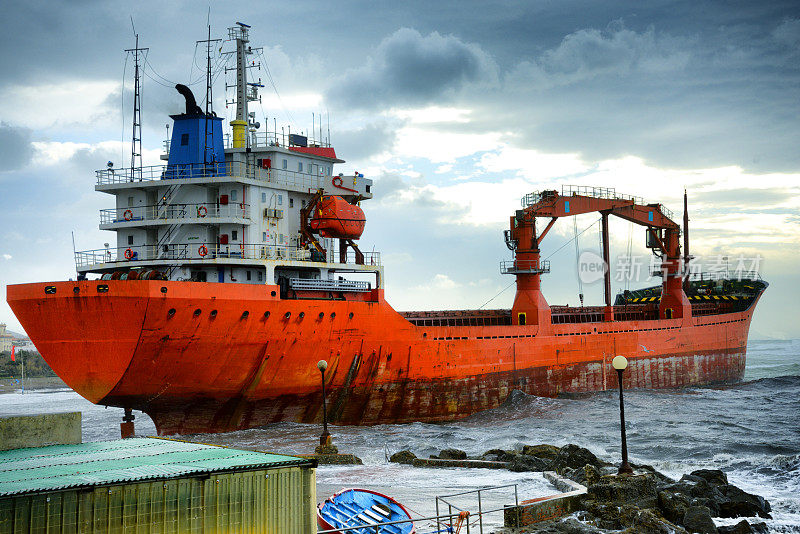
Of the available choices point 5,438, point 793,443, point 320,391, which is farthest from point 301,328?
point 793,443

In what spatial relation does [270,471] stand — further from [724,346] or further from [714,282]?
[714,282]

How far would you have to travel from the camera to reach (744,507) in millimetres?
14562

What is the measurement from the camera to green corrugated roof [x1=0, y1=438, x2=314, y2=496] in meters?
8.36

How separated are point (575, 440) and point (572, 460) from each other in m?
5.41

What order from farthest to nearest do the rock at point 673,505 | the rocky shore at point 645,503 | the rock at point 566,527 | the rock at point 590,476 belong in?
the rock at point 590,476 → the rock at point 673,505 → the rocky shore at point 645,503 → the rock at point 566,527

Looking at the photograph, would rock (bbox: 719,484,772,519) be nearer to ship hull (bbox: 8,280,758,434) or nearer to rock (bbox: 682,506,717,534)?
Answer: rock (bbox: 682,506,717,534)

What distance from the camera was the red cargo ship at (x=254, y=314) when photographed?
18891 millimetres

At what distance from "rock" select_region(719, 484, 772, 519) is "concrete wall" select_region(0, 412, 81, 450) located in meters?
11.8

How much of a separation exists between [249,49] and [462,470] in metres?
16.6

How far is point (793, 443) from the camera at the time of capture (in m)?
22.1

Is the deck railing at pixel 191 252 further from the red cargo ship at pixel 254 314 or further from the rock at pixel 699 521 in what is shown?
the rock at pixel 699 521

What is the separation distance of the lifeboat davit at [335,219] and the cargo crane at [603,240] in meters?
9.99

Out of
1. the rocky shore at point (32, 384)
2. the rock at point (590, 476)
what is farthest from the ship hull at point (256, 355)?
the rocky shore at point (32, 384)

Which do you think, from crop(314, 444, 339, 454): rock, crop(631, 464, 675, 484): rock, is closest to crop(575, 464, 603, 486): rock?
crop(631, 464, 675, 484): rock
